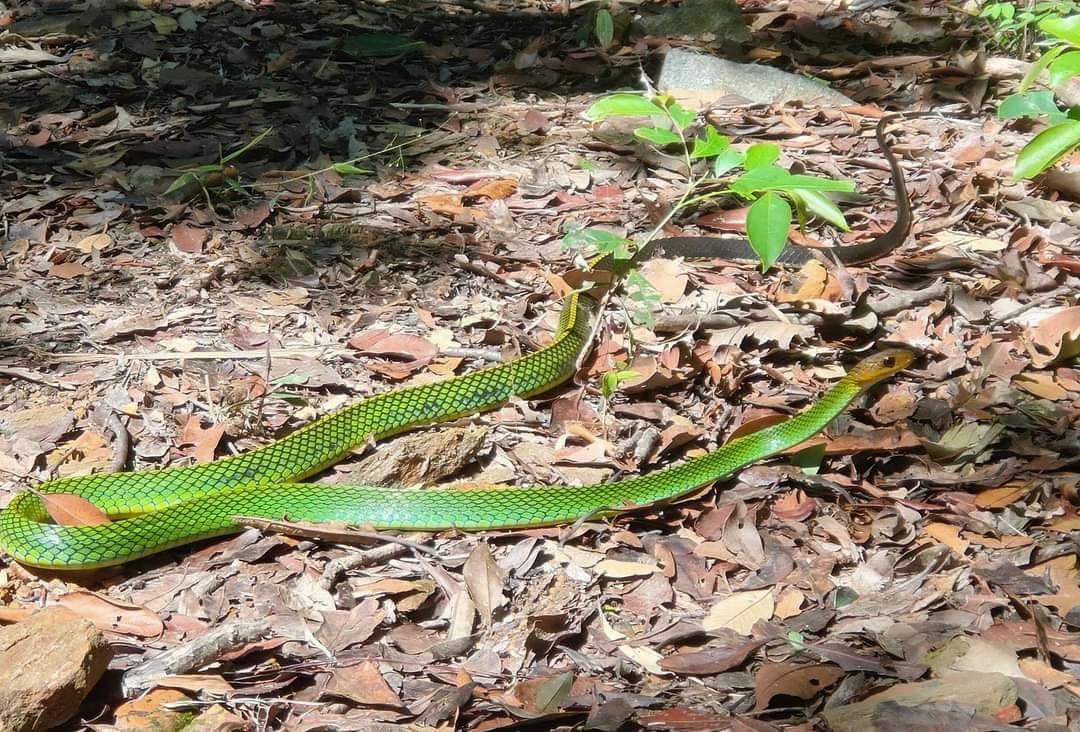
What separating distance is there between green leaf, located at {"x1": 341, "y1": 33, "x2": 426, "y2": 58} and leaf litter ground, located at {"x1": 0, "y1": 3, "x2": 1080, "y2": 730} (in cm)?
7

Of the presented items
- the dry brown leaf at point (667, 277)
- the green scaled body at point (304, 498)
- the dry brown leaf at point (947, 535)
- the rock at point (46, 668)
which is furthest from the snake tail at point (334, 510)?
the dry brown leaf at point (667, 277)

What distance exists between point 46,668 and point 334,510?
121 centimetres

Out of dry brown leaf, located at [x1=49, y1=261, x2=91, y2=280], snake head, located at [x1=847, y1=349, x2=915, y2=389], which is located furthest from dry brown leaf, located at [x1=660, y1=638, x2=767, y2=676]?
dry brown leaf, located at [x1=49, y1=261, x2=91, y2=280]

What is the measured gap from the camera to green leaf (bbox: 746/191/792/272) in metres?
3.60

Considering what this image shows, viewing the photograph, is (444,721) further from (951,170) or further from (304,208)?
(951,170)

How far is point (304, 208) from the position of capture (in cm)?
635

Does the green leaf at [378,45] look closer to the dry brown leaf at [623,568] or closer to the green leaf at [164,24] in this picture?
the green leaf at [164,24]

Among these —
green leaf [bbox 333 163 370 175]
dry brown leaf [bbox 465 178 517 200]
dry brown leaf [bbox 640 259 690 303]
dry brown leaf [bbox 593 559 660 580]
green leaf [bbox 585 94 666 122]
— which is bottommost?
dry brown leaf [bbox 593 559 660 580]

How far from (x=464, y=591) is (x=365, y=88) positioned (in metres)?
5.11

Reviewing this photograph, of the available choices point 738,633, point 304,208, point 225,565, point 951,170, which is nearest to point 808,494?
point 738,633

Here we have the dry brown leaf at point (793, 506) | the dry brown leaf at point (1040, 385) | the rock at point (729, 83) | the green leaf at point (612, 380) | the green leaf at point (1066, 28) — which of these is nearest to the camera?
the green leaf at point (1066, 28)

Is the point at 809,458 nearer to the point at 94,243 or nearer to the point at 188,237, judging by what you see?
the point at 188,237

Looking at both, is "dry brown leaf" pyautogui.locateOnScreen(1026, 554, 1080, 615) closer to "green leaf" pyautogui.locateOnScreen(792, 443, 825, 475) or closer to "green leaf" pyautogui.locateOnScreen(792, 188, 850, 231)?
"green leaf" pyautogui.locateOnScreen(792, 443, 825, 475)

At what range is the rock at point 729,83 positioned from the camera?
7514 millimetres
